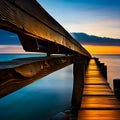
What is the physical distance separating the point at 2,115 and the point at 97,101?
13961 millimetres

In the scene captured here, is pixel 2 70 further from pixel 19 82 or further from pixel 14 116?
pixel 14 116

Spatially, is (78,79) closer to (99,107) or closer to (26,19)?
(99,107)

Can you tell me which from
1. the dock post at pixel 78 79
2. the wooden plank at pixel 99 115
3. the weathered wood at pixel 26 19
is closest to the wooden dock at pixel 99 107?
the wooden plank at pixel 99 115

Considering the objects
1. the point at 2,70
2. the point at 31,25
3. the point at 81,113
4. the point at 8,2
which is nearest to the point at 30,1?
the point at 31,25

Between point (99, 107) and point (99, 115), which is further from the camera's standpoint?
point (99, 107)

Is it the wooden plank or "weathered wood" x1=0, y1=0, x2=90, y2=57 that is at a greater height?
"weathered wood" x1=0, y1=0, x2=90, y2=57

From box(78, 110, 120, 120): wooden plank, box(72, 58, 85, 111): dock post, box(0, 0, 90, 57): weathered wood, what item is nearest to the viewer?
box(0, 0, 90, 57): weathered wood

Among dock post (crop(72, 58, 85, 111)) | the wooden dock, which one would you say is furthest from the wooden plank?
dock post (crop(72, 58, 85, 111))

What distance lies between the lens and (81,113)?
10.5ft

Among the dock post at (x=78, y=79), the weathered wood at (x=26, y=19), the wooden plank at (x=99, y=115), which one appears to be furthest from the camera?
Result: the dock post at (x=78, y=79)

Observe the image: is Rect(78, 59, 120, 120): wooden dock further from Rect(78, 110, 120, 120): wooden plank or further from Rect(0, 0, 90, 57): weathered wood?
Rect(0, 0, 90, 57): weathered wood


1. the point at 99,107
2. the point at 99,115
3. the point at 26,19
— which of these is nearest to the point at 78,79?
the point at 99,107

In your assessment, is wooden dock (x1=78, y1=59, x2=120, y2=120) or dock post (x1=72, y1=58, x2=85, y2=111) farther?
dock post (x1=72, y1=58, x2=85, y2=111)

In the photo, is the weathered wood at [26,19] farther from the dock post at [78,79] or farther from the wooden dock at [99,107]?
the dock post at [78,79]
